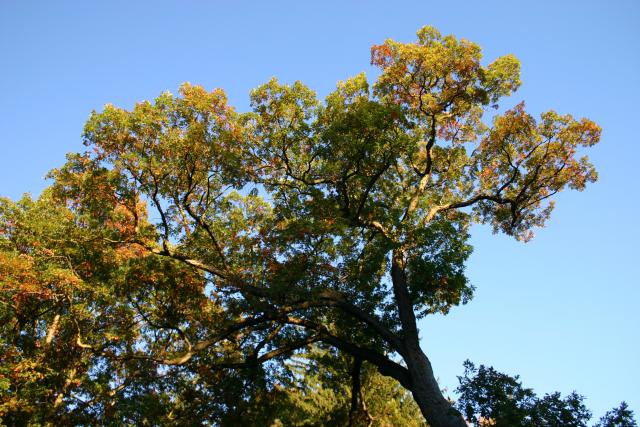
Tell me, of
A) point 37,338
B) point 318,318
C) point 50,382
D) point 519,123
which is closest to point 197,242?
point 318,318

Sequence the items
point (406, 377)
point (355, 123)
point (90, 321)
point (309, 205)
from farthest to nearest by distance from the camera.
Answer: point (90, 321)
point (309, 205)
point (355, 123)
point (406, 377)

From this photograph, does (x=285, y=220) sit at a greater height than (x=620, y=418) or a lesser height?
greater

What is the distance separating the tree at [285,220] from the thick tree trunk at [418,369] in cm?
6

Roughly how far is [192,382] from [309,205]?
7.26 m

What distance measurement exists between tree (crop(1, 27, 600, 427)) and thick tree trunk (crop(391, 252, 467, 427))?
0.20 ft

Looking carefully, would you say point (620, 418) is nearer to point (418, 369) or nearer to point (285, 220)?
point (418, 369)

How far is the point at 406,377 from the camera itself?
1262 centimetres

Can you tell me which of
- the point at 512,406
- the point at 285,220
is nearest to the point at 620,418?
the point at 512,406

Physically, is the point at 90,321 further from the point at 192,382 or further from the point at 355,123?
the point at 355,123

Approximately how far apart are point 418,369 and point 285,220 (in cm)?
677

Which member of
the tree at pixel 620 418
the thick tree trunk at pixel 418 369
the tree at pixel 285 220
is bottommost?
the tree at pixel 620 418

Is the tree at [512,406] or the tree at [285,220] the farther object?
the tree at [285,220]

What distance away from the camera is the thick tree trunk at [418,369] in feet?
36.4

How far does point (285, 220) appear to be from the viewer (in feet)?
53.6
